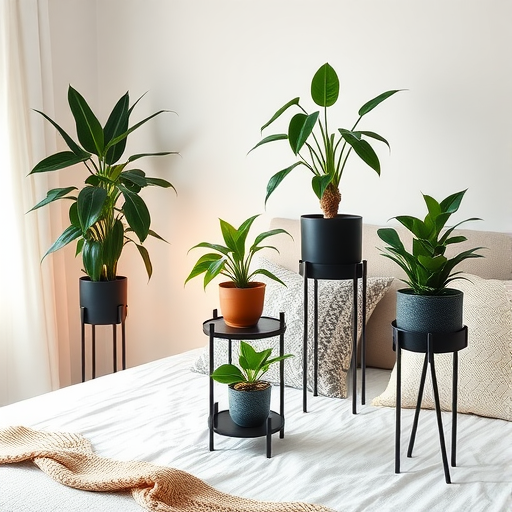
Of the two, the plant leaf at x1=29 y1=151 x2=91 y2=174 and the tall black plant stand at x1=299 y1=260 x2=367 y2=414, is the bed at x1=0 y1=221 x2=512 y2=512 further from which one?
the plant leaf at x1=29 y1=151 x2=91 y2=174

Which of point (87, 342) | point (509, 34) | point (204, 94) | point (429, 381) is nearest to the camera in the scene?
point (429, 381)

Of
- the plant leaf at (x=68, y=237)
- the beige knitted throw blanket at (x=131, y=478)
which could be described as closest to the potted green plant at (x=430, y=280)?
the beige knitted throw blanket at (x=131, y=478)

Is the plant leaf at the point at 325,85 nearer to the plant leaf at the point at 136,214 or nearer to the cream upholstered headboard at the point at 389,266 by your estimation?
the cream upholstered headboard at the point at 389,266

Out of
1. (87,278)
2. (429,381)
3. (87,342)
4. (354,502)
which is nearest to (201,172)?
(87,278)

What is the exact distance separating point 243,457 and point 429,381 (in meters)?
0.73

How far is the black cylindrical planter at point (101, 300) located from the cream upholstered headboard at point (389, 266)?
0.75m

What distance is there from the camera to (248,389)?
225 cm

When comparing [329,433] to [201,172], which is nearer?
[329,433]

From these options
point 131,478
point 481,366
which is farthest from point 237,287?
point 481,366

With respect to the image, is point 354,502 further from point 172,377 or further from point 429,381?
point 172,377

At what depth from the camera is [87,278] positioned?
335 cm

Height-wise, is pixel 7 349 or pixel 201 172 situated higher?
pixel 201 172

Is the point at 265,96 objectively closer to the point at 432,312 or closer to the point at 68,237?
the point at 68,237

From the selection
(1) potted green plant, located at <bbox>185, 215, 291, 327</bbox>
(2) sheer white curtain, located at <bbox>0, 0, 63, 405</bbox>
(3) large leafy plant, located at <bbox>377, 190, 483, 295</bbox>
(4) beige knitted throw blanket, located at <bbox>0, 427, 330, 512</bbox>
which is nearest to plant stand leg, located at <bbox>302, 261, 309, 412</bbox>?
(1) potted green plant, located at <bbox>185, 215, 291, 327</bbox>
